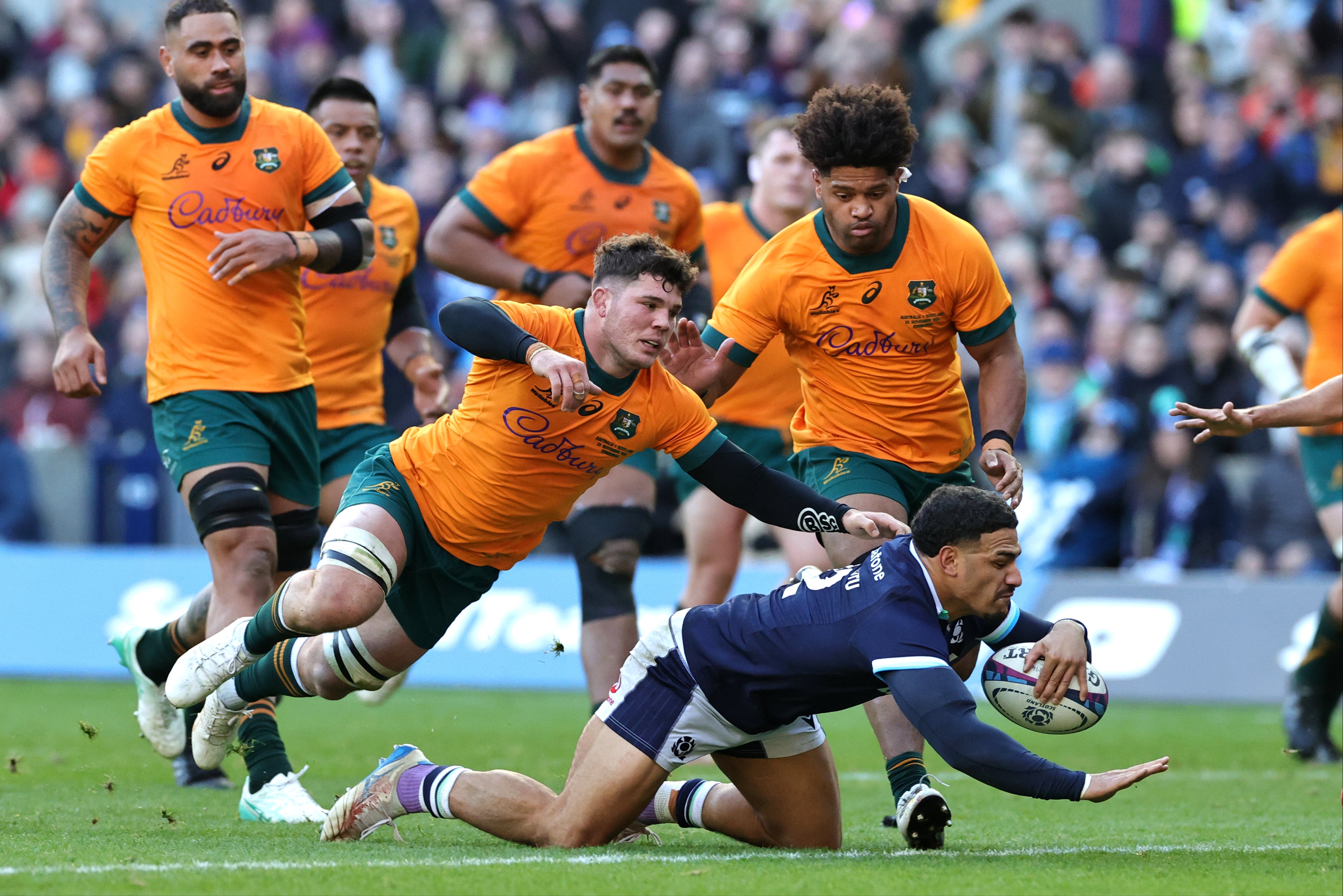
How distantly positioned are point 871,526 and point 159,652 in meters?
3.21

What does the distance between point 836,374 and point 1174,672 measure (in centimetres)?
591

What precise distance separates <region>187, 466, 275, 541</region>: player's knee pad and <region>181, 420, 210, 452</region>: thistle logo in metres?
0.13

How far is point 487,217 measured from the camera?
26.4 feet

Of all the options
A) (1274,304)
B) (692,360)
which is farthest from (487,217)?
(1274,304)

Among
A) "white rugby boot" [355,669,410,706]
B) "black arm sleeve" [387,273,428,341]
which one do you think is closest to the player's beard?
"black arm sleeve" [387,273,428,341]

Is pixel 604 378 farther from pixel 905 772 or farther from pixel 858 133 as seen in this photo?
pixel 905 772

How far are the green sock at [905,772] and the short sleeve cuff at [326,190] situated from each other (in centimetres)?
318

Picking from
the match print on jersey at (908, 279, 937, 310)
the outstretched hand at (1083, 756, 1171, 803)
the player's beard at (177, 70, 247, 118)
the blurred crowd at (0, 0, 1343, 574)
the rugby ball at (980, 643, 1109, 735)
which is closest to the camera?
the outstretched hand at (1083, 756, 1171, 803)

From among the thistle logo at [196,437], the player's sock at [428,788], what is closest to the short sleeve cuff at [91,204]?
the thistle logo at [196,437]

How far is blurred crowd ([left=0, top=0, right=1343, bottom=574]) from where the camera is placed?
12820mm

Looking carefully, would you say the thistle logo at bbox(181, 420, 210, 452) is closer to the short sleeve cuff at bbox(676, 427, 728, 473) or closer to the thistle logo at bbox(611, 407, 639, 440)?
the thistle logo at bbox(611, 407, 639, 440)

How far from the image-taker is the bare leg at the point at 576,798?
5.41m

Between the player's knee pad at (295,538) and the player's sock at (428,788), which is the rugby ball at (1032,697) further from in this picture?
the player's knee pad at (295,538)

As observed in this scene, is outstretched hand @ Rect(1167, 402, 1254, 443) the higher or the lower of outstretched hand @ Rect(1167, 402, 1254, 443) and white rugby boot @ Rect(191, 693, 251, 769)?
the higher
